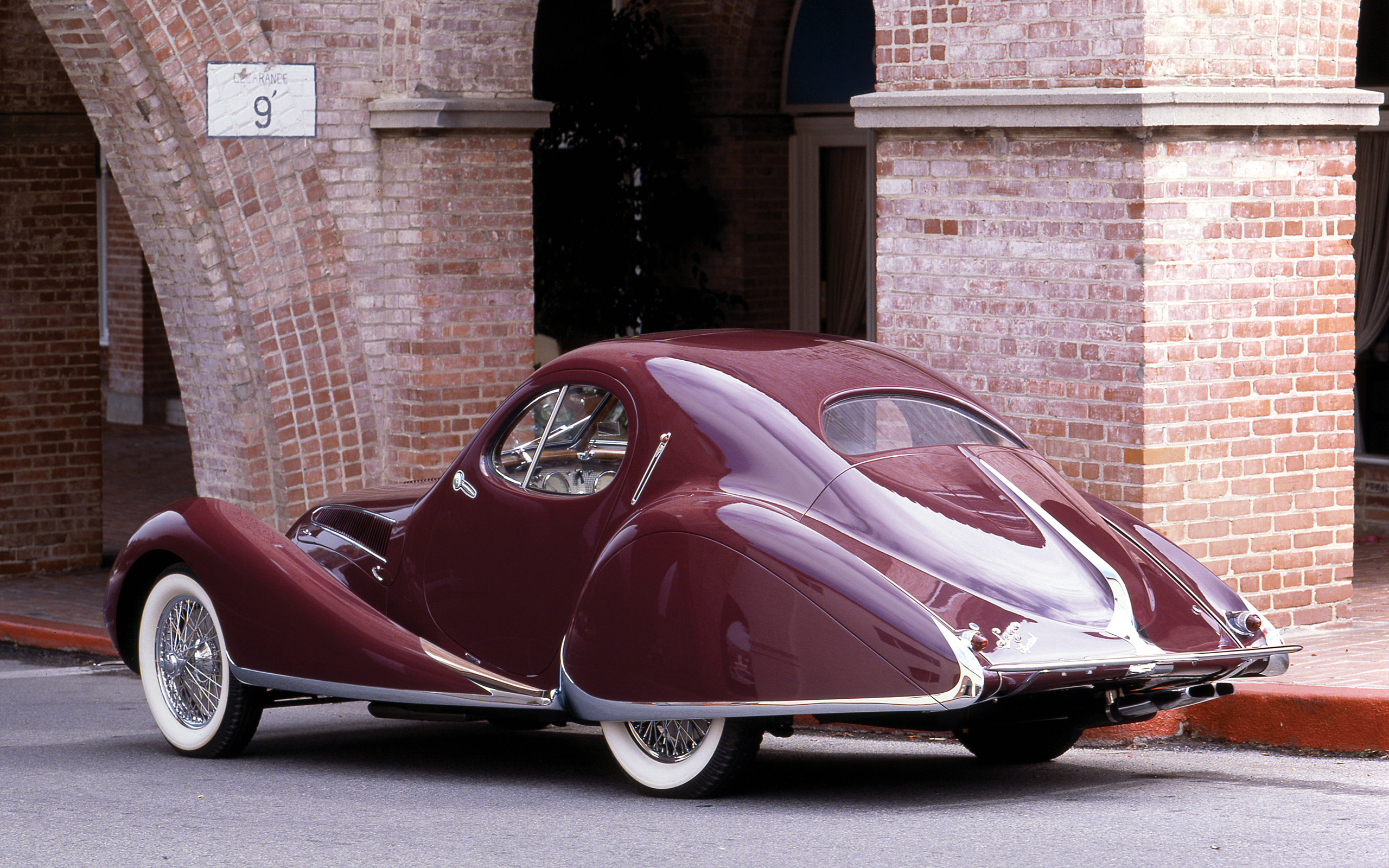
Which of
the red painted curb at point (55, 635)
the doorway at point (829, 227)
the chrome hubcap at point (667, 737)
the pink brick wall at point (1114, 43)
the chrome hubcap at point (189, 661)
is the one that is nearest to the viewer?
the chrome hubcap at point (667, 737)

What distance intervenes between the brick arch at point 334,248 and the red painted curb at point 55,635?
3.70 ft

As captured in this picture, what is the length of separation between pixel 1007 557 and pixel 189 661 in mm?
3265

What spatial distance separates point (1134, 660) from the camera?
5.43 m

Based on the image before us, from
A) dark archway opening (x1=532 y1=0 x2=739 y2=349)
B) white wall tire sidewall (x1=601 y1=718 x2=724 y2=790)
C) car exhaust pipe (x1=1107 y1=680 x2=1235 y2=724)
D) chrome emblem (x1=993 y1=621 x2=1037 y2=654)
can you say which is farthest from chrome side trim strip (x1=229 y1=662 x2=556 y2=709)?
dark archway opening (x1=532 y1=0 x2=739 y2=349)

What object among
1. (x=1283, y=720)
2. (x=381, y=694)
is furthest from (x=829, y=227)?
(x=381, y=694)

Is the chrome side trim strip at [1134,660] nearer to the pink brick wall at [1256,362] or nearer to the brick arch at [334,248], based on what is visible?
the pink brick wall at [1256,362]

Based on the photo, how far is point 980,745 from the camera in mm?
6520

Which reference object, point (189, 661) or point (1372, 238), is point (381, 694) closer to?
point (189, 661)

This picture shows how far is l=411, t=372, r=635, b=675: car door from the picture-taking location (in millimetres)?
6121

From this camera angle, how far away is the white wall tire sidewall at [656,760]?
5707mm

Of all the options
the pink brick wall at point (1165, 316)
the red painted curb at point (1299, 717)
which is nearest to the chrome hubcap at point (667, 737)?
the red painted curb at point (1299, 717)

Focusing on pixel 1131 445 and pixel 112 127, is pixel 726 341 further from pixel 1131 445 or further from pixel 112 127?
pixel 112 127

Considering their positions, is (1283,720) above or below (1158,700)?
below

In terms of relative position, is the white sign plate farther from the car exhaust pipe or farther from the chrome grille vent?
the car exhaust pipe
